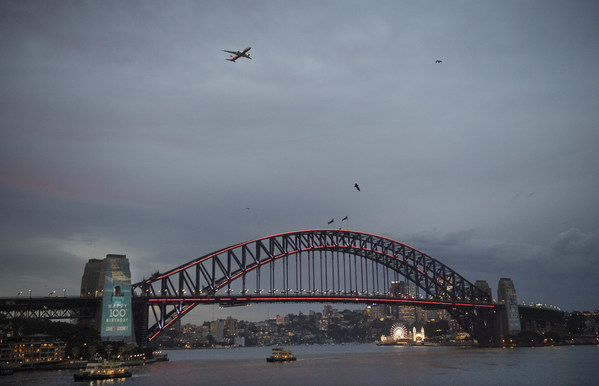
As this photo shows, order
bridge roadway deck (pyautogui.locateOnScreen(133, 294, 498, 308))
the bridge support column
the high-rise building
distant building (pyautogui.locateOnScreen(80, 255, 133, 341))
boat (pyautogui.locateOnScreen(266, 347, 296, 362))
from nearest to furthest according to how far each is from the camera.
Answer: distant building (pyautogui.locateOnScreen(80, 255, 133, 341)) → the bridge support column → bridge roadway deck (pyautogui.locateOnScreen(133, 294, 498, 308)) → boat (pyautogui.locateOnScreen(266, 347, 296, 362)) → the high-rise building

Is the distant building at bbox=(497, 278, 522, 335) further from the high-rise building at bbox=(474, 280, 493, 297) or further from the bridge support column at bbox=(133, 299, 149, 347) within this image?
the bridge support column at bbox=(133, 299, 149, 347)

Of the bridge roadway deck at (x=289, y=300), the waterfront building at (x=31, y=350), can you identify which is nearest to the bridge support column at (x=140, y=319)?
the bridge roadway deck at (x=289, y=300)

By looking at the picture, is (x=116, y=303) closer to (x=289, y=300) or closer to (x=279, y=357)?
(x=289, y=300)

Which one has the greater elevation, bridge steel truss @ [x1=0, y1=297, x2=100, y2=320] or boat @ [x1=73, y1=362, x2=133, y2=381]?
bridge steel truss @ [x1=0, y1=297, x2=100, y2=320]

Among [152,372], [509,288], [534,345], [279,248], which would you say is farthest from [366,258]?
[152,372]

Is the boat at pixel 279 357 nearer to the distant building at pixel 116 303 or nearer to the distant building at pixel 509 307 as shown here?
the distant building at pixel 116 303

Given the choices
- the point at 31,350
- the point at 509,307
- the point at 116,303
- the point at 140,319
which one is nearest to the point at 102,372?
the point at 116,303

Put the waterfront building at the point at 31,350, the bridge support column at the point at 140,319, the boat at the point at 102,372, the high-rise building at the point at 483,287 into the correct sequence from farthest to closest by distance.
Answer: the high-rise building at the point at 483,287
the bridge support column at the point at 140,319
the waterfront building at the point at 31,350
the boat at the point at 102,372

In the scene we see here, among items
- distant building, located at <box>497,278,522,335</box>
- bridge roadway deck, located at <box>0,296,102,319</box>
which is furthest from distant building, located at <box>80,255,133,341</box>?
distant building, located at <box>497,278,522,335</box>

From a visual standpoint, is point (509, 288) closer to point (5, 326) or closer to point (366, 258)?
point (366, 258)
